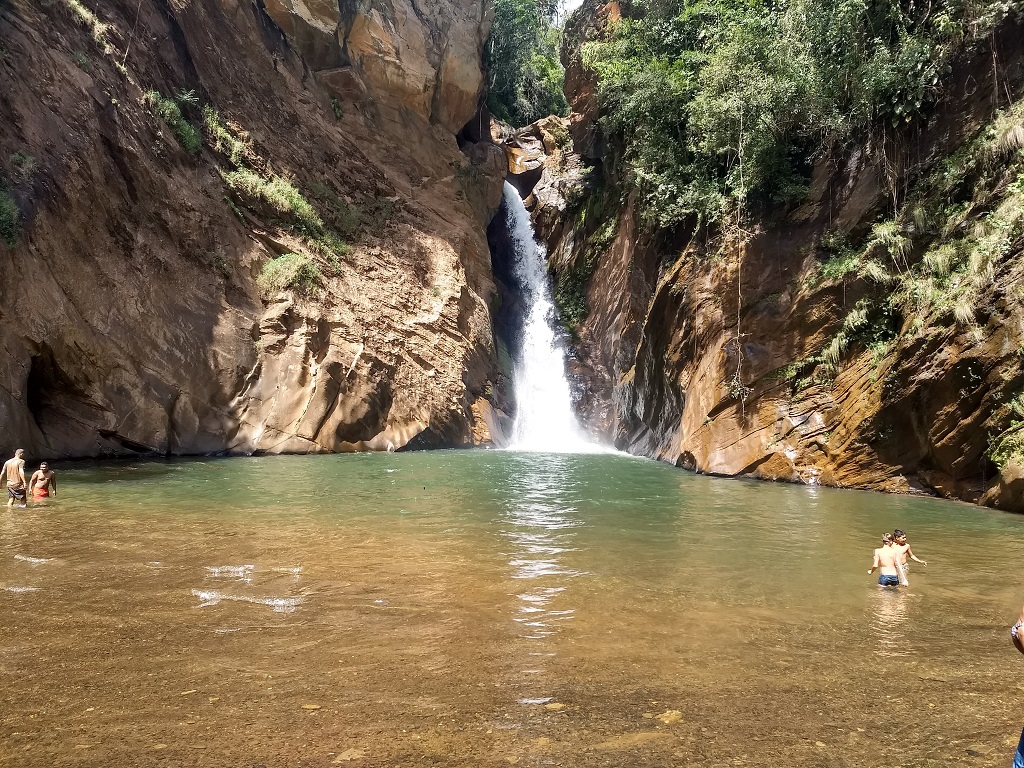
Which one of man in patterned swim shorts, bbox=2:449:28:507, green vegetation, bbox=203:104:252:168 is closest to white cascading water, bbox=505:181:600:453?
green vegetation, bbox=203:104:252:168

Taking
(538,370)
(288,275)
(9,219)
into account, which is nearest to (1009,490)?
(288,275)

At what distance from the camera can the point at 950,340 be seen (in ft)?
39.2

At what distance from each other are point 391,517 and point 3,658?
19.2 feet

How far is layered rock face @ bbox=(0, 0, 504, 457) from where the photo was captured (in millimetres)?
15867

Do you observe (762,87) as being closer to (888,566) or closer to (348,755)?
(888,566)

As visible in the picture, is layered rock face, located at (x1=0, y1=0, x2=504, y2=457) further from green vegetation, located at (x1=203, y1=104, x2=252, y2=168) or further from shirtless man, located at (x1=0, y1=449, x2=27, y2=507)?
shirtless man, located at (x1=0, y1=449, x2=27, y2=507)

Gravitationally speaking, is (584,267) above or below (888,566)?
above

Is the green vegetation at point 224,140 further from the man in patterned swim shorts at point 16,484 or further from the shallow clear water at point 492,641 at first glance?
the shallow clear water at point 492,641

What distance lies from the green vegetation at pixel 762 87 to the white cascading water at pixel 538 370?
9.93 meters

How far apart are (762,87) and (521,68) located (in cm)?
2620

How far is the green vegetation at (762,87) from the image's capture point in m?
14.6

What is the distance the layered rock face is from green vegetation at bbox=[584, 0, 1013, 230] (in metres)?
10.2

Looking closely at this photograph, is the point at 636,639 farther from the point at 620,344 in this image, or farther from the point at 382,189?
the point at 382,189

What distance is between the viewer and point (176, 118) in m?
21.2
